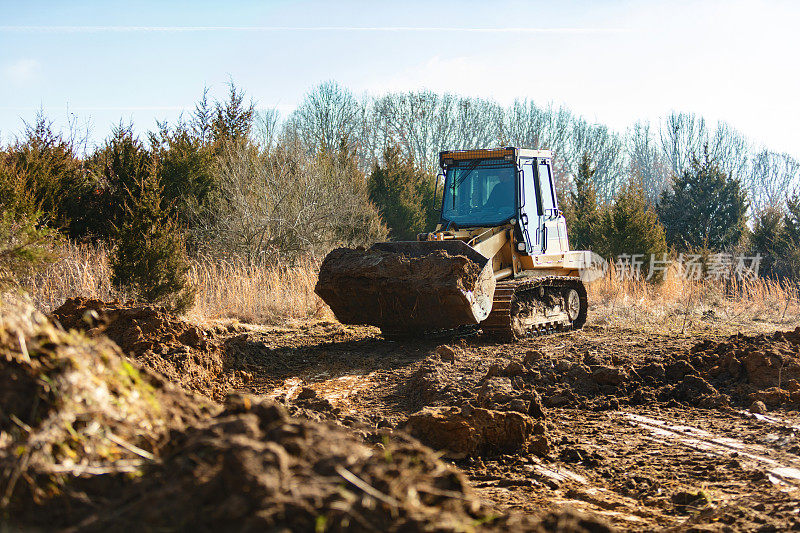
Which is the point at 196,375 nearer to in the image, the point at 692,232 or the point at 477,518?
the point at 477,518

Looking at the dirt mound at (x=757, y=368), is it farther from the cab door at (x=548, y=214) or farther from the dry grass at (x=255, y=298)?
the dry grass at (x=255, y=298)

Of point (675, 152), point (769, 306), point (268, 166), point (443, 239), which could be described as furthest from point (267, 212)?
point (675, 152)

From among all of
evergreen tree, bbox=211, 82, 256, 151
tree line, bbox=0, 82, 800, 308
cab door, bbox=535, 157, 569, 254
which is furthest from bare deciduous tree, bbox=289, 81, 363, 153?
cab door, bbox=535, 157, 569, 254

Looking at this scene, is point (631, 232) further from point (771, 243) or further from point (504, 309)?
point (504, 309)

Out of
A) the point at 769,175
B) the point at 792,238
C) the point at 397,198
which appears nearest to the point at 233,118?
the point at 397,198

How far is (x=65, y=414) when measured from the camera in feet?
8.76

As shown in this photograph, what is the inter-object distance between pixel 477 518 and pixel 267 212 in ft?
52.0

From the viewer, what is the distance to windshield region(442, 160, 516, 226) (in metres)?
11.0

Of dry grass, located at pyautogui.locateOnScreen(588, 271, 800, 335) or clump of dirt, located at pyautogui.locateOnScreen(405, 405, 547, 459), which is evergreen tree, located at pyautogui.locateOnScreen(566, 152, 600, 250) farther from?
clump of dirt, located at pyautogui.locateOnScreen(405, 405, 547, 459)

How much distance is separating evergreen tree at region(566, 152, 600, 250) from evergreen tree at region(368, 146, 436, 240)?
540 centimetres

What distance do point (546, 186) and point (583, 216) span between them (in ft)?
48.4

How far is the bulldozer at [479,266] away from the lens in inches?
362

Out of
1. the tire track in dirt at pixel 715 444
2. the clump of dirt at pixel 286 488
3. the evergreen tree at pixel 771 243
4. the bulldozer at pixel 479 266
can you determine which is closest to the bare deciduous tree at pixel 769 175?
the evergreen tree at pixel 771 243

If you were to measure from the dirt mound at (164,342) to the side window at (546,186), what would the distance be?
6.11 metres
